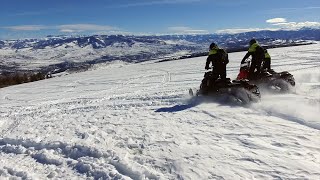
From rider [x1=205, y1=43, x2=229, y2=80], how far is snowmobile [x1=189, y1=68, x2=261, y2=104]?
0.21 metres

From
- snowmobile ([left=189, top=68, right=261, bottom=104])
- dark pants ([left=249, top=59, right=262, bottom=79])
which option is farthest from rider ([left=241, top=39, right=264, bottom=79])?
snowmobile ([left=189, top=68, right=261, bottom=104])

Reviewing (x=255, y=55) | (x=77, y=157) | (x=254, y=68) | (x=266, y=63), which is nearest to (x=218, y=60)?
(x=255, y=55)

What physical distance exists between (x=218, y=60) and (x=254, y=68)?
Result: 1847 millimetres

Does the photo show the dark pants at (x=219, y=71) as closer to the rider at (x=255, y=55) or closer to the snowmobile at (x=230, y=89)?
the snowmobile at (x=230, y=89)

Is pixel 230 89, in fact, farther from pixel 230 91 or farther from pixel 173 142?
pixel 173 142

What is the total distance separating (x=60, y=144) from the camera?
813cm

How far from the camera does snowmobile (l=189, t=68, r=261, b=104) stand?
1179 centimetres

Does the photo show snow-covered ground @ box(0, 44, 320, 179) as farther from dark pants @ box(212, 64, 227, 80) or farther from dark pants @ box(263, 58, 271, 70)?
dark pants @ box(263, 58, 271, 70)

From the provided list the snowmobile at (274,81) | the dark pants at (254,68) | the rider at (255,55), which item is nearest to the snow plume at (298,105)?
the snowmobile at (274,81)

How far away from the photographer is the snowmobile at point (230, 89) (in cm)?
1179

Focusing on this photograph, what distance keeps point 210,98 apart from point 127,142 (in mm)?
5631

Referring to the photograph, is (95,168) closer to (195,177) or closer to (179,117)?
(195,177)

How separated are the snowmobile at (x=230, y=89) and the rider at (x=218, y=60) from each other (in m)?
0.21

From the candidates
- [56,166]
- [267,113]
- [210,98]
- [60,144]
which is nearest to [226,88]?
[210,98]
